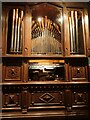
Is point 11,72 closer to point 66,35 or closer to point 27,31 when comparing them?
point 27,31

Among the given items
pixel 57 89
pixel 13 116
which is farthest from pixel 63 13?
pixel 13 116

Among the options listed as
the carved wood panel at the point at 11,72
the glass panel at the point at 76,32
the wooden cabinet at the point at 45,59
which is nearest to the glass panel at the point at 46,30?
the wooden cabinet at the point at 45,59

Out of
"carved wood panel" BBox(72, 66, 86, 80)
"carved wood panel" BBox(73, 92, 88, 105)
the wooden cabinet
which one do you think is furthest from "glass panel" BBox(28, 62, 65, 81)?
"carved wood panel" BBox(73, 92, 88, 105)

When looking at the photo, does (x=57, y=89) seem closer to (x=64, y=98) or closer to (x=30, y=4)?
(x=64, y=98)

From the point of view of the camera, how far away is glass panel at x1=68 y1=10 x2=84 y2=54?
2.87m

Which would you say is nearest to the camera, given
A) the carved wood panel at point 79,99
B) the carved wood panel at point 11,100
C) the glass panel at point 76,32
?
the carved wood panel at point 11,100

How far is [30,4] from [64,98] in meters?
1.80

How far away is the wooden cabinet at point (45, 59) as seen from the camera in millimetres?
2670

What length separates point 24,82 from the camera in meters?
2.68

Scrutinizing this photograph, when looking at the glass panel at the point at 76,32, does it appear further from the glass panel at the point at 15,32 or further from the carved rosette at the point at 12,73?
the carved rosette at the point at 12,73

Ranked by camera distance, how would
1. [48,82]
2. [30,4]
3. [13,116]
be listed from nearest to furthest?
[13,116]
[48,82]
[30,4]

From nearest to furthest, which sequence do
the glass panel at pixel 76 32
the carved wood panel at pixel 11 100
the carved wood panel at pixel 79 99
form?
the carved wood panel at pixel 11 100
the carved wood panel at pixel 79 99
the glass panel at pixel 76 32

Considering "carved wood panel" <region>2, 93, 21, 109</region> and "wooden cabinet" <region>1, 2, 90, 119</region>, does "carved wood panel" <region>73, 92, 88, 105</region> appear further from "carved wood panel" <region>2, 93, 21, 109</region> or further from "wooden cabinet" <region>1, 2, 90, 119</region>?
"carved wood panel" <region>2, 93, 21, 109</region>

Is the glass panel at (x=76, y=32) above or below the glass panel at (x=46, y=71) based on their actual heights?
above
